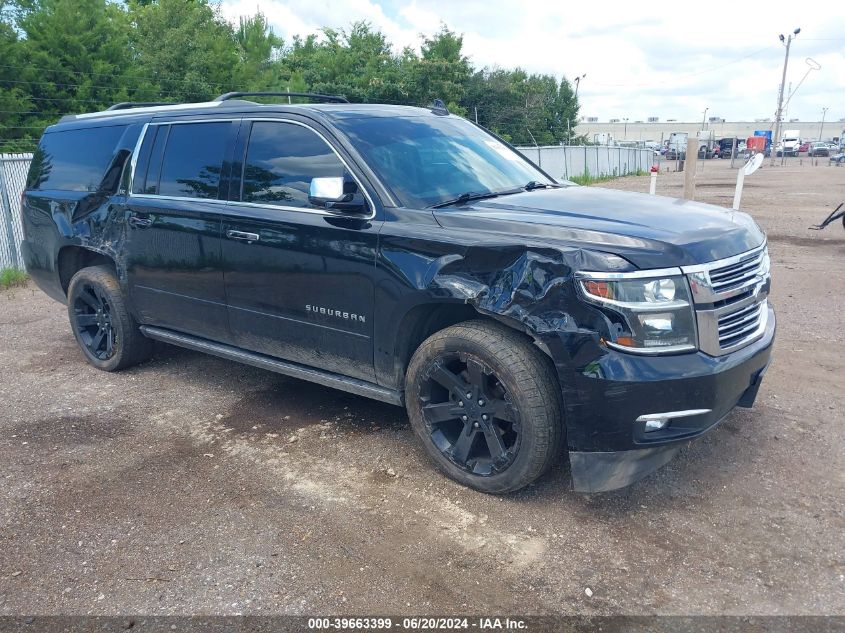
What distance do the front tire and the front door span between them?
0.46m

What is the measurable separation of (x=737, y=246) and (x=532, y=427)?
1.38 metres

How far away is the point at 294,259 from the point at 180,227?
1.14m

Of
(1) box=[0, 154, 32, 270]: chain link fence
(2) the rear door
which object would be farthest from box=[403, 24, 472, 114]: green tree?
(2) the rear door

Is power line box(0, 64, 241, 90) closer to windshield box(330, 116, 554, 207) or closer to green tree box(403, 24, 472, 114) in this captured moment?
green tree box(403, 24, 472, 114)

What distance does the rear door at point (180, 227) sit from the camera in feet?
15.9

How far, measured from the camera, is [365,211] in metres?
4.05

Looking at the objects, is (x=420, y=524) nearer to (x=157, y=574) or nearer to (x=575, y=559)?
(x=575, y=559)

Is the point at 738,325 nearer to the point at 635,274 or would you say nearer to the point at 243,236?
the point at 635,274

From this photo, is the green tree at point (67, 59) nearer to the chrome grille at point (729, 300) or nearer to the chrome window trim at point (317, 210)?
the chrome window trim at point (317, 210)

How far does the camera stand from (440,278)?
12.2 ft

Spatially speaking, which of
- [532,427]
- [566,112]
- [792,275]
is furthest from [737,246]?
[566,112]

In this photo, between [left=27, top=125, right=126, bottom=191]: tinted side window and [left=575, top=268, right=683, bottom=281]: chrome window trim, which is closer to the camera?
[left=575, top=268, right=683, bottom=281]: chrome window trim

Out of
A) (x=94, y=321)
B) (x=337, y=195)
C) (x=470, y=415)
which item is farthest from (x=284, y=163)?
(x=94, y=321)

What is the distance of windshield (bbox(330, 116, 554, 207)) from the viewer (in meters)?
4.20
